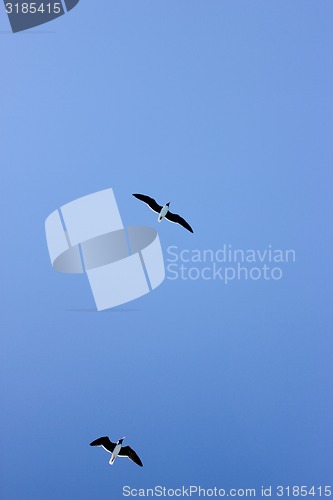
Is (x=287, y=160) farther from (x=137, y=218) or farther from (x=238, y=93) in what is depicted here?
(x=137, y=218)

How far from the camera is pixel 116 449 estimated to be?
66.9 inches

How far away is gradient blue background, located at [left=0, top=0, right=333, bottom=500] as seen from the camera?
5.48ft

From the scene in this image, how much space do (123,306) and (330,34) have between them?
88cm

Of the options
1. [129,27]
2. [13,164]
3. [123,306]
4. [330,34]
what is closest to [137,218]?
[123,306]

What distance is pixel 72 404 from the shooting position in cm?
170
